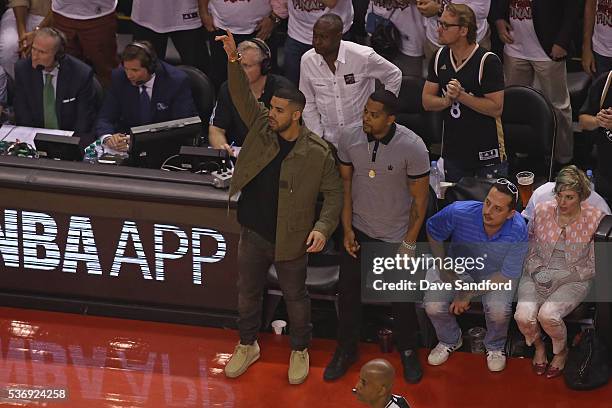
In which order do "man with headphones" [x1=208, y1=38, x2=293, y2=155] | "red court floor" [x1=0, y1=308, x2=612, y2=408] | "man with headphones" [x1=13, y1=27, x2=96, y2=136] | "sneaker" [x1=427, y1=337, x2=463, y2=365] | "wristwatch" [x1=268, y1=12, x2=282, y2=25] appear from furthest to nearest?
"wristwatch" [x1=268, y1=12, x2=282, y2=25], "man with headphones" [x1=13, y1=27, x2=96, y2=136], "man with headphones" [x1=208, y1=38, x2=293, y2=155], "sneaker" [x1=427, y1=337, x2=463, y2=365], "red court floor" [x1=0, y1=308, x2=612, y2=408]

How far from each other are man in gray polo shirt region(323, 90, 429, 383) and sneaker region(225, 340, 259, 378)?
1.39ft

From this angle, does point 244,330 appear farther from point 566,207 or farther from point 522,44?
point 522,44

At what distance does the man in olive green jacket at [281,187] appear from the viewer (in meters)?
5.85

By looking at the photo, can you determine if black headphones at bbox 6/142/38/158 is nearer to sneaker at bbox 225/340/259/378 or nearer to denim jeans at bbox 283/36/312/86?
sneaker at bbox 225/340/259/378

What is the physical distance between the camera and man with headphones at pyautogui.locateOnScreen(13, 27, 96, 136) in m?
7.55

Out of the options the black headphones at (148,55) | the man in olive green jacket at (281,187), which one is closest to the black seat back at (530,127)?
the man in olive green jacket at (281,187)

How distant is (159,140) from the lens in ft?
22.0

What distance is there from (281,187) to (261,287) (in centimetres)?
63

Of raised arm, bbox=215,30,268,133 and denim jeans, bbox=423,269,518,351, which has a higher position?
raised arm, bbox=215,30,268,133

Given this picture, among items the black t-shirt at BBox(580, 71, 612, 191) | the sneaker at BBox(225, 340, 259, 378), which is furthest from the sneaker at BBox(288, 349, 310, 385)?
the black t-shirt at BBox(580, 71, 612, 191)

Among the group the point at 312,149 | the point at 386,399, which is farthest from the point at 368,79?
the point at 386,399

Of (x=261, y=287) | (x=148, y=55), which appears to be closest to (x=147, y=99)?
(x=148, y=55)

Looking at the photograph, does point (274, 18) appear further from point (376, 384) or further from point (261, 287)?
point (376, 384)

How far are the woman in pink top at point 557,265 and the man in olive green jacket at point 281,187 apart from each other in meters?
1.06
